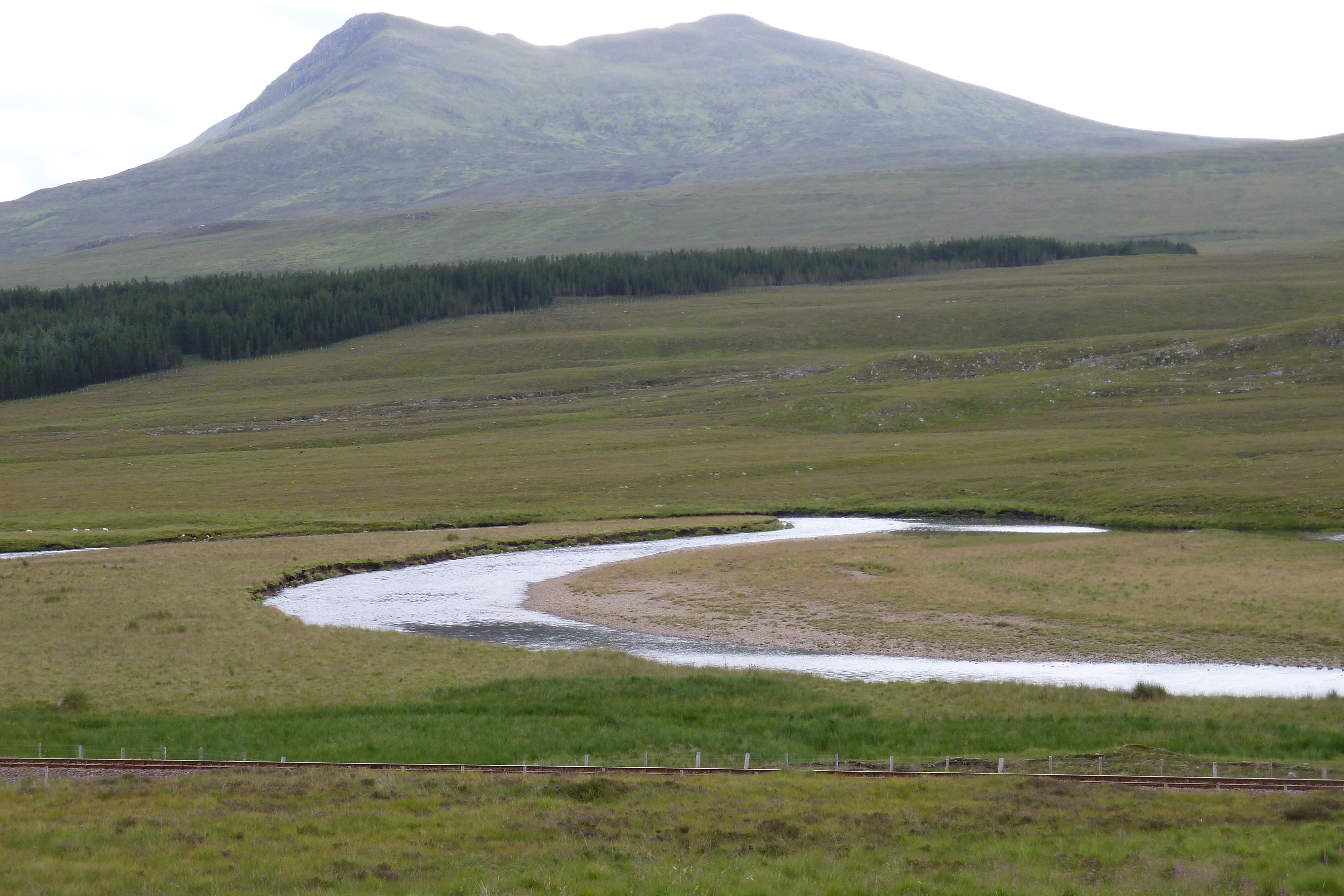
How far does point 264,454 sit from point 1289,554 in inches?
3843

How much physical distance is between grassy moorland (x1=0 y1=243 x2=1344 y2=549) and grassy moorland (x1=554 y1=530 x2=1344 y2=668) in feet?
44.9

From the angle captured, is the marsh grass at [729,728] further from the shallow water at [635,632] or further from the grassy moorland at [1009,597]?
the grassy moorland at [1009,597]

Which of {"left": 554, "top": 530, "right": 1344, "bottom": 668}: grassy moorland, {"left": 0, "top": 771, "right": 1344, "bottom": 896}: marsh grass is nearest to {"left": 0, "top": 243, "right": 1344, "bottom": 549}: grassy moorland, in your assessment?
{"left": 554, "top": 530, "right": 1344, "bottom": 668}: grassy moorland

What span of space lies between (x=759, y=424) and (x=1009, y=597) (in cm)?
7560

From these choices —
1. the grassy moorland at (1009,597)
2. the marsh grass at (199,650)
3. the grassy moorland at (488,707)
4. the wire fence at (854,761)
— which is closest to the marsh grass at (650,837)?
the wire fence at (854,761)

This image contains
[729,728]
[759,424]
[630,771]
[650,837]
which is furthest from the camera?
[759,424]

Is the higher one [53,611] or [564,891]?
[564,891]

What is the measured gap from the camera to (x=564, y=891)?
1506 cm

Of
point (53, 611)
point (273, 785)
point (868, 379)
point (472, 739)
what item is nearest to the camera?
point (273, 785)

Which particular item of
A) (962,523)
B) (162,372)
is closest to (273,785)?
(962,523)

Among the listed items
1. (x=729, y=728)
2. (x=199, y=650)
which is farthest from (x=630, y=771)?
(x=199, y=650)

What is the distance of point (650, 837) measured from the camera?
18.5m

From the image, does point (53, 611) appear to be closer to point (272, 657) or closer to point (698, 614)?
point (272, 657)

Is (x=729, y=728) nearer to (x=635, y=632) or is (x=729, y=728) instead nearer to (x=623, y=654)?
(x=623, y=654)
